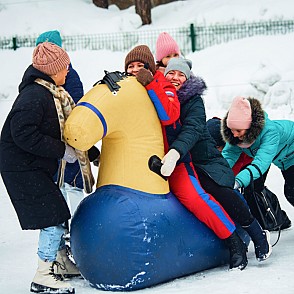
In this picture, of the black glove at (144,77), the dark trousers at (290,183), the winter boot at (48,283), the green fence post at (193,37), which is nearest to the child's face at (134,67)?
the black glove at (144,77)

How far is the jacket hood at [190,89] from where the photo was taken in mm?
5191

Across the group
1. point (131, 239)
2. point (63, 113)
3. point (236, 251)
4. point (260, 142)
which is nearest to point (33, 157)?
point (63, 113)

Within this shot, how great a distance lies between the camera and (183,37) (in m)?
19.3

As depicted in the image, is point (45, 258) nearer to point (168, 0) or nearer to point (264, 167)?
point (264, 167)

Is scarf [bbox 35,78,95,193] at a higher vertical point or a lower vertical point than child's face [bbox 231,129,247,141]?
higher

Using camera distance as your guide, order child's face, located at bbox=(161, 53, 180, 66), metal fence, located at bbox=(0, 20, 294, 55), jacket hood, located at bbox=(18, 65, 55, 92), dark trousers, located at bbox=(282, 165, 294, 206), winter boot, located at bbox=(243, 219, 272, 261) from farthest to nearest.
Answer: metal fence, located at bbox=(0, 20, 294, 55) → dark trousers, located at bbox=(282, 165, 294, 206) → child's face, located at bbox=(161, 53, 180, 66) → winter boot, located at bbox=(243, 219, 272, 261) → jacket hood, located at bbox=(18, 65, 55, 92)

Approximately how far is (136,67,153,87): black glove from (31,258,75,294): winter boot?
1348 mm

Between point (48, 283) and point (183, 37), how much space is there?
15.2 m

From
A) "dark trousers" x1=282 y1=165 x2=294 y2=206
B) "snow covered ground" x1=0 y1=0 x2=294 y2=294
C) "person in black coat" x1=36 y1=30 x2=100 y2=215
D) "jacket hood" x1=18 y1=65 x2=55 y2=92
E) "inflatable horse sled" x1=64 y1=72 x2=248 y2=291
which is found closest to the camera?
"inflatable horse sled" x1=64 y1=72 x2=248 y2=291

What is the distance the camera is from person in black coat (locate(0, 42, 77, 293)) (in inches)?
177

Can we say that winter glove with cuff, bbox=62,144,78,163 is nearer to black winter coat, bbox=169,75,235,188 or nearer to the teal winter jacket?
black winter coat, bbox=169,75,235,188

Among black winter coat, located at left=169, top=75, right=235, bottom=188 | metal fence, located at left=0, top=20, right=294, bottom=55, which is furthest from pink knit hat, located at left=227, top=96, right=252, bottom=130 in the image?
metal fence, located at left=0, top=20, right=294, bottom=55

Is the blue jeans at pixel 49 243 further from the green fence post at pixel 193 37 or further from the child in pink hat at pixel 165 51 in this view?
the green fence post at pixel 193 37

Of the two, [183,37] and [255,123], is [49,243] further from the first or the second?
[183,37]
